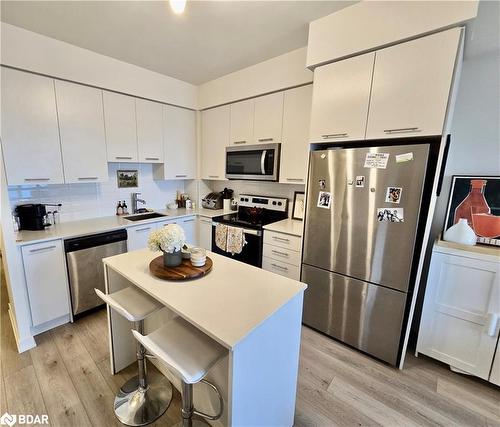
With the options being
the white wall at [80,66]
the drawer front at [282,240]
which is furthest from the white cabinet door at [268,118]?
the white wall at [80,66]

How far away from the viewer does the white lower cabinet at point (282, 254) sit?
2.35m

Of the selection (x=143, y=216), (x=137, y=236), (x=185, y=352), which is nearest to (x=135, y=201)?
(x=143, y=216)

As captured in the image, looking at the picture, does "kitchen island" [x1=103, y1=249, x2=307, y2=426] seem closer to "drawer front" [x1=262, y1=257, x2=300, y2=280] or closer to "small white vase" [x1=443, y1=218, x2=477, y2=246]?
"drawer front" [x1=262, y1=257, x2=300, y2=280]

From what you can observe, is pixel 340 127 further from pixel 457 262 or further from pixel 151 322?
pixel 151 322

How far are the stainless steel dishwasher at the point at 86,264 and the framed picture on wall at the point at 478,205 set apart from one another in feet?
10.4

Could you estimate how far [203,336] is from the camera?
1176 millimetres

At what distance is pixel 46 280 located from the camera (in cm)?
209

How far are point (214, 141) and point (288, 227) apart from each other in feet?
5.40

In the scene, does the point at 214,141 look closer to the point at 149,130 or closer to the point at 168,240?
the point at 149,130

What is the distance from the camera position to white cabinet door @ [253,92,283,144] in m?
2.60

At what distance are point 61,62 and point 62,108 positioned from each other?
0.40 metres

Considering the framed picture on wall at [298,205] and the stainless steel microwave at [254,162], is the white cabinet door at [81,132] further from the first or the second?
the framed picture on wall at [298,205]

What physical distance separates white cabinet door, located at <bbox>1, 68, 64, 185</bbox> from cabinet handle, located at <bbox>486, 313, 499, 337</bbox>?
12.2 ft

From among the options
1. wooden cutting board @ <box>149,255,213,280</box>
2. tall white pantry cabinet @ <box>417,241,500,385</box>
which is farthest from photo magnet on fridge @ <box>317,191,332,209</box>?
wooden cutting board @ <box>149,255,213,280</box>
